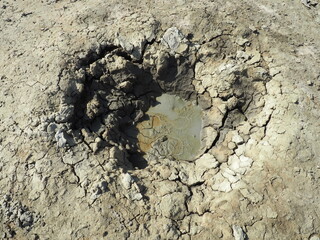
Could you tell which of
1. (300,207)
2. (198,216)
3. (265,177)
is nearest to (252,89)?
(265,177)

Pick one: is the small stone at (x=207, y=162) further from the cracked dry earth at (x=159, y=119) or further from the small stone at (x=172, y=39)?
the small stone at (x=172, y=39)

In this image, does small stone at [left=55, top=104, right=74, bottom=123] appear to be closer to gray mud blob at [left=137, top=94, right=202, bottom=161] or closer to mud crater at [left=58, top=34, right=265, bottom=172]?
mud crater at [left=58, top=34, right=265, bottom=172]

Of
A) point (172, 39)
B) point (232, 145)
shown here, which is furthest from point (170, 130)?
point (172, 39)

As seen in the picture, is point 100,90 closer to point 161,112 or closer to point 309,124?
point 161,112

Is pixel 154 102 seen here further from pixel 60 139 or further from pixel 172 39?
pixel 60 139

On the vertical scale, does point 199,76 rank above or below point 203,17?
below

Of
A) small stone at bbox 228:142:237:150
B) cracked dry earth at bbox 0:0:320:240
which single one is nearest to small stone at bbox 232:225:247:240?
cracked dry earth at bbox 0:0:320:240

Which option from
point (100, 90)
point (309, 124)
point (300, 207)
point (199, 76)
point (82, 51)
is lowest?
point (300, 207)
